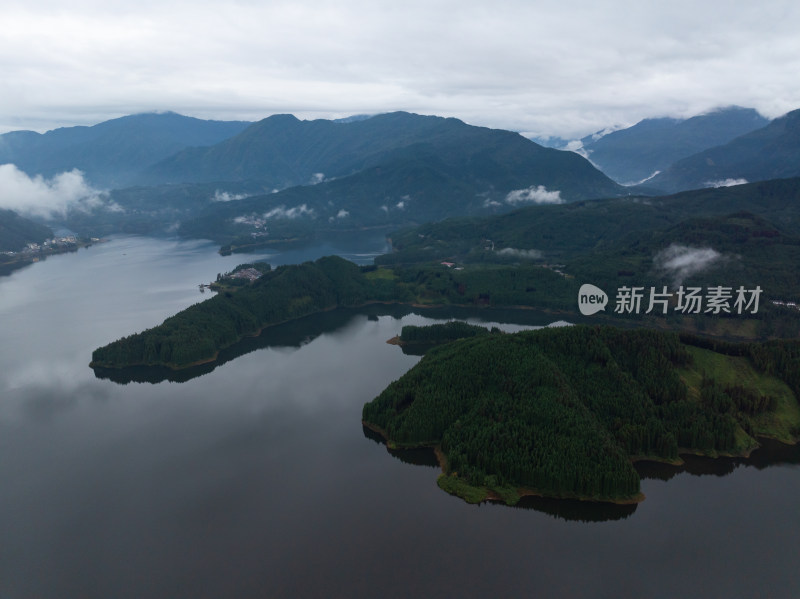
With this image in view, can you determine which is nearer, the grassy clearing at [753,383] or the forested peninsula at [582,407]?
the forested peninsula at [582,407]

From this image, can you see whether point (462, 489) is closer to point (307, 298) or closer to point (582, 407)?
point (582, 407)

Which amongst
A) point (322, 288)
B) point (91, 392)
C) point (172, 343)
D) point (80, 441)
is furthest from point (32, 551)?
point (322, 288)

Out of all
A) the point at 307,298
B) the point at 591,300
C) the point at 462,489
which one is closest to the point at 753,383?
the point at 462,489

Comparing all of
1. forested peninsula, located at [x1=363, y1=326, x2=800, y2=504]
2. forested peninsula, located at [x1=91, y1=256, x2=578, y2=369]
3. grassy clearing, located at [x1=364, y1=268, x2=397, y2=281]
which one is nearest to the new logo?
forested peninsula, located at [x1=91, y1=256, x2=578, y2=369]

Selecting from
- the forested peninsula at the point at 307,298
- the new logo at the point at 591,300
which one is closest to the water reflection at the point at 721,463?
the new logo at the point at 591,300

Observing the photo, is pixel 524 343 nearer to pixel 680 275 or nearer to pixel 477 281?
pixel 477 281

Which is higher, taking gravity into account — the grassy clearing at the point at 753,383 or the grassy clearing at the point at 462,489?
the grassy clearing at the point at 753,383

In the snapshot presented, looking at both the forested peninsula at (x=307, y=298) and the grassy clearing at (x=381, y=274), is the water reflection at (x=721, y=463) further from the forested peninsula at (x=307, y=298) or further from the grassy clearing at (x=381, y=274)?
the grassy clearing at (x=381, y=274)

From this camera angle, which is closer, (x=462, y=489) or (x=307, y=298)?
(x=462, y=489)
